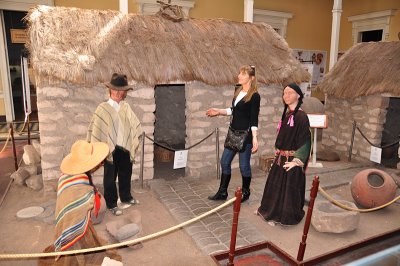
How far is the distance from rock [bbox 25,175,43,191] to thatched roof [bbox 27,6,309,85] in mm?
1977

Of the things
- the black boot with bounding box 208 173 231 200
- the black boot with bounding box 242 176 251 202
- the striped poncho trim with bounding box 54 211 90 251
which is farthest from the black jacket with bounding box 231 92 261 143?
the striped poncho trim with bounding box 54 211 90 251

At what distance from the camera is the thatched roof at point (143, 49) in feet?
16.9

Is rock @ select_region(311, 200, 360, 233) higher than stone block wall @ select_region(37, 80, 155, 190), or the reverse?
stone block wall @ select_region(37, 80, 155, 190)

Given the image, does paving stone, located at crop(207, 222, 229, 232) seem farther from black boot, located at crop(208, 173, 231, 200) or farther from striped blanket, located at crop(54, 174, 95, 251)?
striped blanket, located at crop(54, 174, 95, 251)

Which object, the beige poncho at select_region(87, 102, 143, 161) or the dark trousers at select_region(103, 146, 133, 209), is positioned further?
the dark trousers at select_region(103, 146, 133, 209)

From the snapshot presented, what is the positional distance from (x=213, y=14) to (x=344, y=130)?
6.40 m

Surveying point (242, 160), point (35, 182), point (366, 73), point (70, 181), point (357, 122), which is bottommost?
point (35, 182)

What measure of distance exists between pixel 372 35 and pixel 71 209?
14.0m

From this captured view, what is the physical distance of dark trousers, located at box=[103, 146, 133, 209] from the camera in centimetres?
473

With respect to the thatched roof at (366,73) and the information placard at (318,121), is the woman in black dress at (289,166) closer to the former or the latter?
the information placard at (318,121)

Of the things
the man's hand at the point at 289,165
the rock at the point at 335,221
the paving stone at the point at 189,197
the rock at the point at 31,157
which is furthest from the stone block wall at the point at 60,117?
the rock at the point at 335,221

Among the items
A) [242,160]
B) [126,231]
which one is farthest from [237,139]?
[126,231]

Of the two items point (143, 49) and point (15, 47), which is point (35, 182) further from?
point (15, 47)

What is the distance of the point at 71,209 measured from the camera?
2.89 meters
